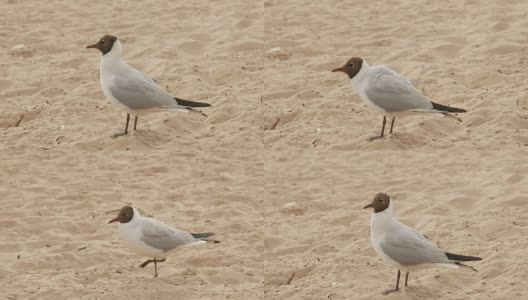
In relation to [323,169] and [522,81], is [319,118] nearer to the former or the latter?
[323,169]

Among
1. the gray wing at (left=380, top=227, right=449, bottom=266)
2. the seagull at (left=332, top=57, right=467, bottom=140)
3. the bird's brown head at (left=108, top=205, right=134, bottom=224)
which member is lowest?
the bird's brown head at (left=108, top=205, right=134, bottom=224)

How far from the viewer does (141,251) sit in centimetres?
1099

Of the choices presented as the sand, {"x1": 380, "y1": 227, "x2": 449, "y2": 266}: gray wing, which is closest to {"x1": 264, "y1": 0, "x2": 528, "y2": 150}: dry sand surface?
the sand

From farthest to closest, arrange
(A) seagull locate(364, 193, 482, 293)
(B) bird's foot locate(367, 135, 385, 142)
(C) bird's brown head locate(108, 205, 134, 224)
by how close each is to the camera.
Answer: (B) bird's foot locate(367, 135, 385, 142)
(C) bird's brown head locate(108, 205, 134, 224)
(A) seagull locate(364, 193, 482, 293)

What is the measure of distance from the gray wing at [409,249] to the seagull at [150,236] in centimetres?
148

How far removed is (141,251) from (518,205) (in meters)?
3.30

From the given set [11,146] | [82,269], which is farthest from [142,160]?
[82,269]

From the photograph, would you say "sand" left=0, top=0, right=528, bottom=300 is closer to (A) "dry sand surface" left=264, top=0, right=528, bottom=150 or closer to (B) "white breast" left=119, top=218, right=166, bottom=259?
(A) "dry sand surface" left=264, top=0, right=528, bottom=150

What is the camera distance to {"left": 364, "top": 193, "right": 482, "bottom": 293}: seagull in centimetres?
1037

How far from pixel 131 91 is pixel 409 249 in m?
3.30

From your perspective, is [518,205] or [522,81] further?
[522,81]

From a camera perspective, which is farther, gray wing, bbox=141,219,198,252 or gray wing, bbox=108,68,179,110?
Answer: gray wing, bbox=108,68,179,110

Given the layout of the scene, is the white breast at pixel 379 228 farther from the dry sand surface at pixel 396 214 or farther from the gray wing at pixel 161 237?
the gray wing at pixel 161 237

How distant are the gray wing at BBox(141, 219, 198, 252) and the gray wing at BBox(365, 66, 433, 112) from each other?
2268 millimetres
